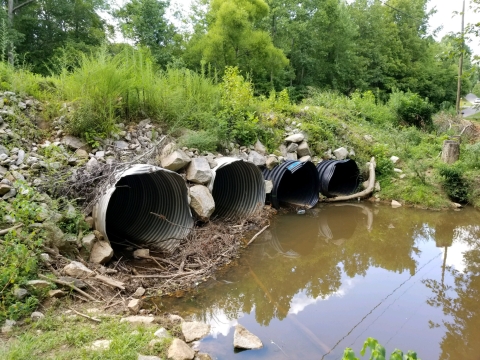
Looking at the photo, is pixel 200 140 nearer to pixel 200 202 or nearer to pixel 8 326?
pixel 200 202

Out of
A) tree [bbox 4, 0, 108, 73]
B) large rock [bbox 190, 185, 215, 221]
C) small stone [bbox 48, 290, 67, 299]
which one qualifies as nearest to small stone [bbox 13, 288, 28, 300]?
small stone [bbox 48, 290, 67, 299]

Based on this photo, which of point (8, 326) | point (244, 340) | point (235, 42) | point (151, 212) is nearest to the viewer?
point (8, 326)

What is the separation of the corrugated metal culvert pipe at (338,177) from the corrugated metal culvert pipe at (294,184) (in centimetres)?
26

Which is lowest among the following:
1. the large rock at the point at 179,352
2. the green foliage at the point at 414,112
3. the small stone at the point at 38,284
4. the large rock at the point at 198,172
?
the large rock at the point at 179,352

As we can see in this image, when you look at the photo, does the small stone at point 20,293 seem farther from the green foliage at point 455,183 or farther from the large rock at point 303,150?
the green foliage at point 455,183

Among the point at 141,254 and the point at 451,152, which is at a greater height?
the point at 451,152

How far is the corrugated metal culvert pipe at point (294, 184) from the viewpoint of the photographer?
6.79 meters

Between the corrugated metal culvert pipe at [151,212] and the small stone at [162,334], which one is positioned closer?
the small stone at [162,334]

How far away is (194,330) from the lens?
124 inches

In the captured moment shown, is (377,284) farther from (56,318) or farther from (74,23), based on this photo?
(74,23)

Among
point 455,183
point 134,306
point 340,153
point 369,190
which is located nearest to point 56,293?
point 134,306

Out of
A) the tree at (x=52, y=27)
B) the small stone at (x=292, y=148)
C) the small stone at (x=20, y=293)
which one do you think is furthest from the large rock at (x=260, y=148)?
the tree at (x=52, y=27)

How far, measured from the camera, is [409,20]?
85.5ft

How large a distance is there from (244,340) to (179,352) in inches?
24.4
